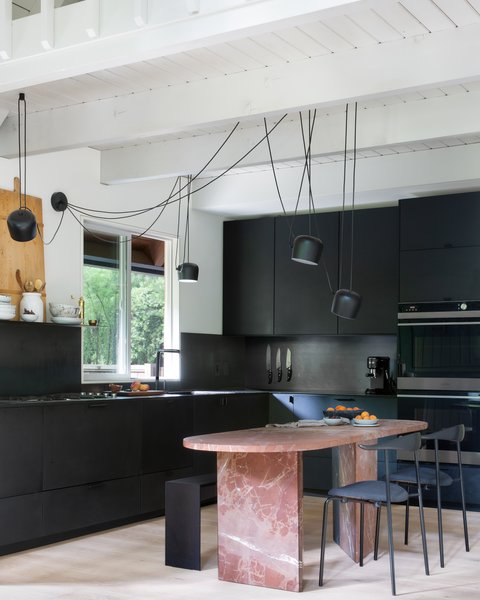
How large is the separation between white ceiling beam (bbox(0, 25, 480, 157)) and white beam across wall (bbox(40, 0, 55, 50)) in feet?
4.71

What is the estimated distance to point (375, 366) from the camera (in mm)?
7680

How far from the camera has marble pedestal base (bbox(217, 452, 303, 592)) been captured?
440cm

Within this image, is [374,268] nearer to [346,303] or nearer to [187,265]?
[187,265]

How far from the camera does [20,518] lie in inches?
A: 207

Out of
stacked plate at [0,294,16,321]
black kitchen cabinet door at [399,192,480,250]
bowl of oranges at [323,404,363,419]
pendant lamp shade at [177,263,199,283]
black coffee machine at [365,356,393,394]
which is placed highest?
black kitchen cabinet door at [399,192,480,250]

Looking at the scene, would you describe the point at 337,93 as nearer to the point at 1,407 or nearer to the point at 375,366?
the point at 1,407

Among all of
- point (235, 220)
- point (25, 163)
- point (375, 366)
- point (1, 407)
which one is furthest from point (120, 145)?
point (375, 366)

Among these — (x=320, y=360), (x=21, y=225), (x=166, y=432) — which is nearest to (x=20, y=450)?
(x=21, y=225)

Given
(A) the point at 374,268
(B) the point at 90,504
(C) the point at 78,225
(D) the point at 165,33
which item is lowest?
(B) the point at 90,504

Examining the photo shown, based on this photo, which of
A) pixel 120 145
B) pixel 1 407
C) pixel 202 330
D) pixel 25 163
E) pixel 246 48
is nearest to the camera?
pixel 246 48

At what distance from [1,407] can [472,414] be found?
388 cm

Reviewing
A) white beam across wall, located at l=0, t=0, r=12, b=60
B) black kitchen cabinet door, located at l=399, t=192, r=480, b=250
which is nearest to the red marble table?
white beam across wall, located at l=0, t=0, r=12, b=60

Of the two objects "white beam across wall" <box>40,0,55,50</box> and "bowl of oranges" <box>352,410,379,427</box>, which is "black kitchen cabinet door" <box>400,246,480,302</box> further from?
"white beam across wall" <box>40,0,55,50</box>

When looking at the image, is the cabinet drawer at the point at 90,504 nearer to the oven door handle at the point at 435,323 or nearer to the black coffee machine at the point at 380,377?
the black coffee machine at the point at 380,377
